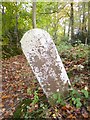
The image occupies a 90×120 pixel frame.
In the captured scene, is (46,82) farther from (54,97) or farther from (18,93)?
(18,93)

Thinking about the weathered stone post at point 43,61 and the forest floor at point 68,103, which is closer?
the forest floor at point 68,103

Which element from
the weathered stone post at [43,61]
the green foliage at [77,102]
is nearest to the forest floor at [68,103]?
the green foliage at [77,102]

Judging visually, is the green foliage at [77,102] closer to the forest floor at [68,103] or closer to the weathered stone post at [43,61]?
the forest floor at [68,103]

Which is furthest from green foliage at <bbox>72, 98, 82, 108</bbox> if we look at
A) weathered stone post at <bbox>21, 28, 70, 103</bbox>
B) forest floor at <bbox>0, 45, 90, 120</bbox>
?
weathered stone post at <bbox>21, 28, 70, 103</bbox>

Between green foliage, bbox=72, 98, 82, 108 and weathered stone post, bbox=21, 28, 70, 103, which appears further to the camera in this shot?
weathered stone post, bbox=21, 28, 70, 103

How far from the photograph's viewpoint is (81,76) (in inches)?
144

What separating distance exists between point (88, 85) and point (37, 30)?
1.42 meters

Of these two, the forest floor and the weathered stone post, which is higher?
the weathered stone post

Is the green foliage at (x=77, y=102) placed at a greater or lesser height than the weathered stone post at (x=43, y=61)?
lesser

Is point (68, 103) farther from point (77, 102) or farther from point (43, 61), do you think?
point (43, 61)

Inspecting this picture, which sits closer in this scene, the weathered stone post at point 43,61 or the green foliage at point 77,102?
the green foliage at point 77,102

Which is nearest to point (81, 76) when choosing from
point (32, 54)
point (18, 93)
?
point (32, 54)

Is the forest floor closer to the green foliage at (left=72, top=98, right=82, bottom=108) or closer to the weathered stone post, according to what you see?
the green foliage at (left=72, top=98, right=82, bottom=108)

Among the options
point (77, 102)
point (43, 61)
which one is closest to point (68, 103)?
point (77, 102)
